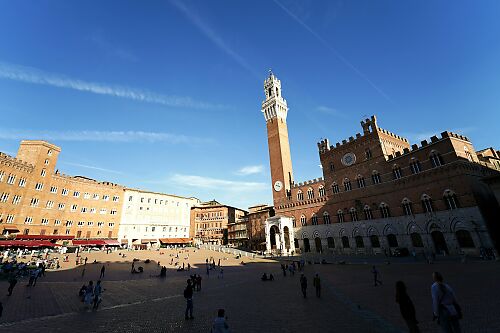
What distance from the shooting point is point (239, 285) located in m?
20.6

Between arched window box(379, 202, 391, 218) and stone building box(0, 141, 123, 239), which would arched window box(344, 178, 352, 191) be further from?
stone building box(0, 141, 123, 239)

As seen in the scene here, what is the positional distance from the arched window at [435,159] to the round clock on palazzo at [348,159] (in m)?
12.6

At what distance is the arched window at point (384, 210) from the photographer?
3706 cm

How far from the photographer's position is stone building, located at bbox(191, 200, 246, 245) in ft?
224

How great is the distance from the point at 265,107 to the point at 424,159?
1508 inches

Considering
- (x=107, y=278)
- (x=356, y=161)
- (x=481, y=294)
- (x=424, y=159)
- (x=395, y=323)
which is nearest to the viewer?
(x=395, y=323)

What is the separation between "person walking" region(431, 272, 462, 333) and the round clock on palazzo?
131 feet

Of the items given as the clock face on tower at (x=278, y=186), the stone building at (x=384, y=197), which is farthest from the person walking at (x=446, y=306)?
the clock face on tower at (x=278, y=186)

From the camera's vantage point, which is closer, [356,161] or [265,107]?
[356,161]

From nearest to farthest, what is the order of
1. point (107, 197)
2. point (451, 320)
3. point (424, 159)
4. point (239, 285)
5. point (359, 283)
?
point (451, 320) → point (359, 283) → point (239, 285) → point (424, 159) → point (107, 197)

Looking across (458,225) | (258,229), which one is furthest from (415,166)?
(258,229)

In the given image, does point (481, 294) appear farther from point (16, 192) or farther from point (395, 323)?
point (16, 192)

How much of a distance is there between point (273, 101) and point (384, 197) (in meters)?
34.9

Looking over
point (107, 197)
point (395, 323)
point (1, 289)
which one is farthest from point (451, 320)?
point (107, 197)
